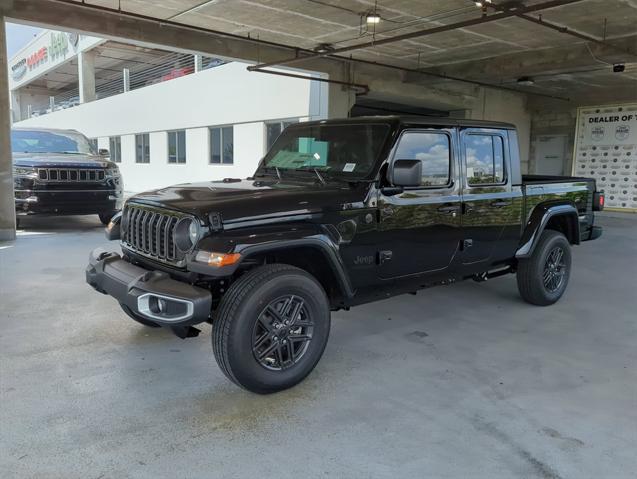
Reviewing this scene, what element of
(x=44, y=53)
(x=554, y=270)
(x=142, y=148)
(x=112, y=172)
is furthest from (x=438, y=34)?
(x=44, y=53)

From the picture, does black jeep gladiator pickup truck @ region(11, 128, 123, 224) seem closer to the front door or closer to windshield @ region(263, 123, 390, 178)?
windshield @ region(263, 123, 390, 178)

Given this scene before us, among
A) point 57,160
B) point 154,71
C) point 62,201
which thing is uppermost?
point 154,71

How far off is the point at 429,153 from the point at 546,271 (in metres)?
2.04

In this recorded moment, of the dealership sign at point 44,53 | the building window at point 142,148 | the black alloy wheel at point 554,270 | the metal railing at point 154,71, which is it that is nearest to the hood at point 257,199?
the black alloy wheel at point 554,270

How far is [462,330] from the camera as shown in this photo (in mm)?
4562

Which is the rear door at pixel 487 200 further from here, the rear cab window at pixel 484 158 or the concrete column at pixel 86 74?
the concrete column at pixel 86 74

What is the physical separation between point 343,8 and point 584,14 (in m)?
3.71

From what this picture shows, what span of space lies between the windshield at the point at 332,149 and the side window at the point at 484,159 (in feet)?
3.05

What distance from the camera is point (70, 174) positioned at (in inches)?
346

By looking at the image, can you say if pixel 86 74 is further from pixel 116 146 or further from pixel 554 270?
pixel 554 270

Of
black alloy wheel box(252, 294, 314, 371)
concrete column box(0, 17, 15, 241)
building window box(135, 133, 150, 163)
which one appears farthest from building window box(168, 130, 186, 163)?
black alloy wheel box(252, 294, 314, 371)

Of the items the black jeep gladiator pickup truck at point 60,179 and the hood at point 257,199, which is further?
the black jeep gladiator pickup truck at point 60,179

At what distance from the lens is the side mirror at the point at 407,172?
3.58 m

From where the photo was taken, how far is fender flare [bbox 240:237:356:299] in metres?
3.02
